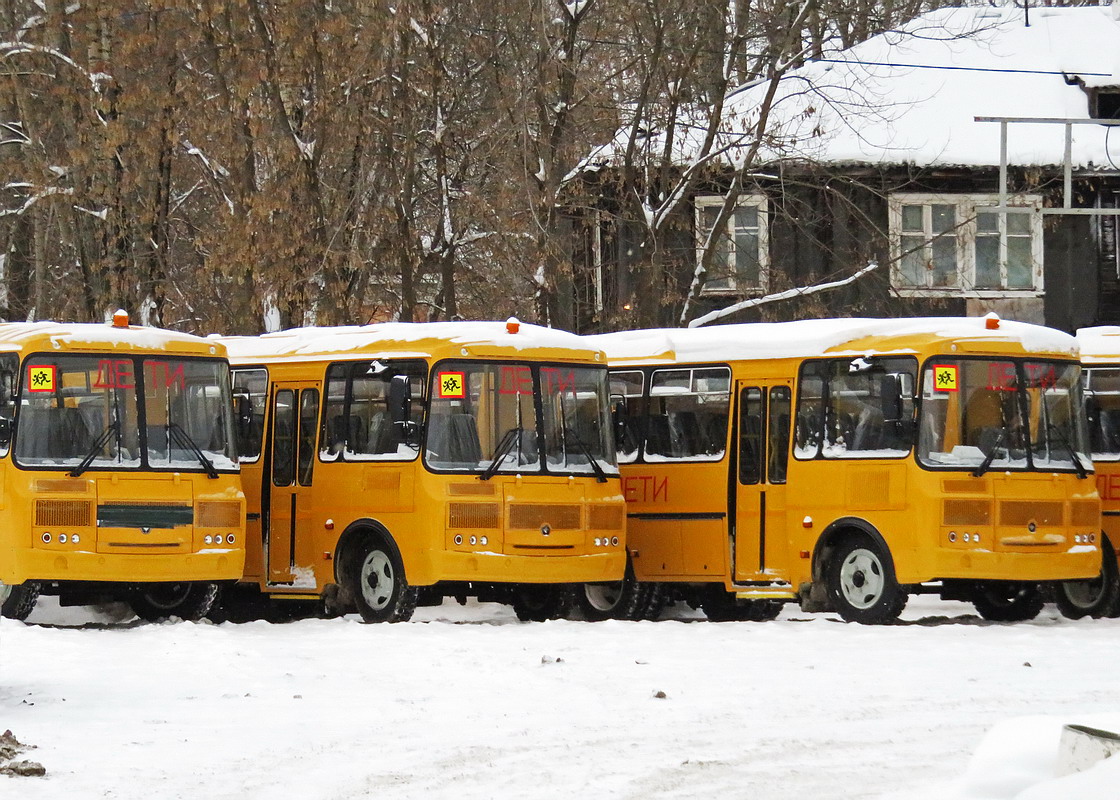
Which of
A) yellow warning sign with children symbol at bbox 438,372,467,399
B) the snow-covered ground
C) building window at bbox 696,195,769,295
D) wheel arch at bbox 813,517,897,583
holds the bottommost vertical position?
the snow-covered ground

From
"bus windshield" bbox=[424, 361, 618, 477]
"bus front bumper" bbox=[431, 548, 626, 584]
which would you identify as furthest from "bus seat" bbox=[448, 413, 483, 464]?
"bus front bumper" bbox=[431, 548, 626, 584]

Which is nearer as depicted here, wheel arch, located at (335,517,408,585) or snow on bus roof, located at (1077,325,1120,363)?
wheel arch, located at (335,517,408,585)

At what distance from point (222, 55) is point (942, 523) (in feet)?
43.8

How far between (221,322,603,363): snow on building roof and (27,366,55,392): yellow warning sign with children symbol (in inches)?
113

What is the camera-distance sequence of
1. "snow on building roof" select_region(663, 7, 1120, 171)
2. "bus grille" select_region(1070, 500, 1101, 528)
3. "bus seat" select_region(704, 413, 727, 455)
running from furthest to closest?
"snow on building roof" select_region(663, 7, 1120, 171)
"bus seat" select_region(704, 413, 727, 455)
"bus grille" select_region(1070, 500, 1101, 528)

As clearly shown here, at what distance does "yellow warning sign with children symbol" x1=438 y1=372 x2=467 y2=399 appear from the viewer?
1847cm

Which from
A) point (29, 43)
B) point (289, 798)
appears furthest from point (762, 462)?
point (29, 43)

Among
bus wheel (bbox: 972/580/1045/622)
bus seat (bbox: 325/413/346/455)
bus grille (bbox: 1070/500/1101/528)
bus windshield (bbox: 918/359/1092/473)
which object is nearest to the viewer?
bus windshield (bbox: 918/359/1092/473)

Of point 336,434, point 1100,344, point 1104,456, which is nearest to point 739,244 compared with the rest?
point 1100,344

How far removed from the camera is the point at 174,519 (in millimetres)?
18250

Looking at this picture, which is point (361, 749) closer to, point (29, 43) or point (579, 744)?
point (579, 744)

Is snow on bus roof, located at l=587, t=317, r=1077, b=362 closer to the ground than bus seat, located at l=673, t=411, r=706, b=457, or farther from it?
farther from it

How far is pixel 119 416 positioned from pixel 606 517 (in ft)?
14.4

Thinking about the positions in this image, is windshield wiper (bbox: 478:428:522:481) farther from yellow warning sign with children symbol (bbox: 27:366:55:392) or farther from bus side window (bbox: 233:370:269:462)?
yellow warning sign with children symbol (bbox: 27:366:55:392)
